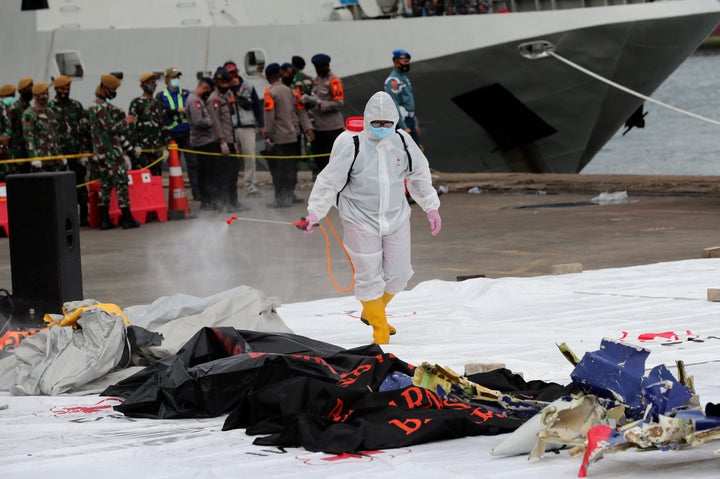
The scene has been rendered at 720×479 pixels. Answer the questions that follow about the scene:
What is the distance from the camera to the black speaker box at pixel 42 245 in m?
8.66

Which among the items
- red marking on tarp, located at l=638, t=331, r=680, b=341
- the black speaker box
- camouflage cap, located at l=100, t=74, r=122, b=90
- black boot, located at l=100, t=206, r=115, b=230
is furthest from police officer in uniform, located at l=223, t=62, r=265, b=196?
red marking on tarp, located at l=638, t=331, r=680, b=341

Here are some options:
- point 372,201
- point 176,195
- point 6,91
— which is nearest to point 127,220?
point 176,195

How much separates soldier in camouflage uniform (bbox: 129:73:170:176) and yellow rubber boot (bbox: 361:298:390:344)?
1020 centimetres

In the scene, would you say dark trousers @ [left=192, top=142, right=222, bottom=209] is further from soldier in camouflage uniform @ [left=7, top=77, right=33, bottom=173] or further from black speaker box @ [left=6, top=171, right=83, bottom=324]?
black speaker box @ [left=6, top=171, right=83, bottom=324]

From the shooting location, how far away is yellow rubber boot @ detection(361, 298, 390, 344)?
28.1ft

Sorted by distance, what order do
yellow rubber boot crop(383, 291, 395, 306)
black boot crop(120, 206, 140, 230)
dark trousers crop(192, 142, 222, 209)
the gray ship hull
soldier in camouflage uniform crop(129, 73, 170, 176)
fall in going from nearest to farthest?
1. yellow rubber boot crop(383, 291, 395, 306)
2. black boot crop(120, 206, 140, 230)
3. soldier in camouflage uniform crop(129, 73, 170, 176)
4. dark trousers crop(192, 142, 222, 209)
5. the gray ship hull

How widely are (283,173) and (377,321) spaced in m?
10.2

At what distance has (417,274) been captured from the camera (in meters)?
12.2

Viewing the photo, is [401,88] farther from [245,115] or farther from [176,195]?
[245,115]

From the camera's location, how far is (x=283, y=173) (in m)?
18.6

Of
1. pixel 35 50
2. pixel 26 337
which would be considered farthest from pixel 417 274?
pixel 35 50

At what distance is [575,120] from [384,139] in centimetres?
1576

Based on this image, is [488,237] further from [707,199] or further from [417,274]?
[707,199]

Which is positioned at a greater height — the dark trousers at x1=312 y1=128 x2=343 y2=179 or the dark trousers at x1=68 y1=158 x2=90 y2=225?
the dark trousers at x1=312 y1=128 x2=343 y2=179
